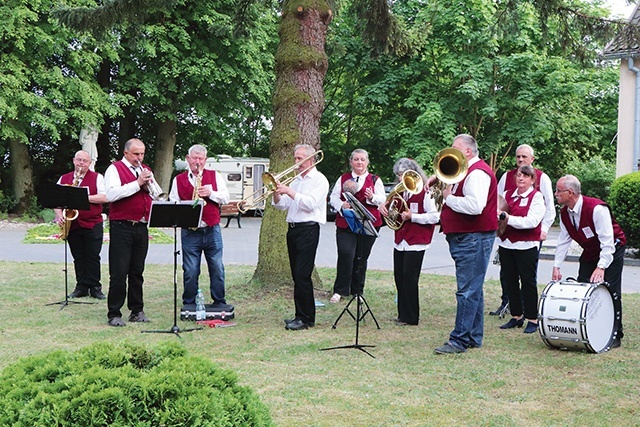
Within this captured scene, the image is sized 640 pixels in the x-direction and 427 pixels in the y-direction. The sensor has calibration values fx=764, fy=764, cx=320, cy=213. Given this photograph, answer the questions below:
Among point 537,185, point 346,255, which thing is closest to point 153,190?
point 346,255

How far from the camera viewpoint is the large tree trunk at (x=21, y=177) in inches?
1075

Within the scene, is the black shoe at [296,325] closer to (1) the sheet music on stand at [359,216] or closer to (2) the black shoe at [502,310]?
(1) the sheet music on stand at [359,216]

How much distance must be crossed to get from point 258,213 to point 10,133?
11.8 meters

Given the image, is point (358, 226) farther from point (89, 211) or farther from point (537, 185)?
point (89, 211)

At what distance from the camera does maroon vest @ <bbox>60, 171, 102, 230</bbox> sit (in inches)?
392

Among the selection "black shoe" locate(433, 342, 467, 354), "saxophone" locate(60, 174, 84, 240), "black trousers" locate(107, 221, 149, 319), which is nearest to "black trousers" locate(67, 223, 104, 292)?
"saxophone" locate(60, 174, 84, 240)

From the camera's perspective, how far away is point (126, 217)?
8117mm

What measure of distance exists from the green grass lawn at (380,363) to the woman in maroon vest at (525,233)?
41cm

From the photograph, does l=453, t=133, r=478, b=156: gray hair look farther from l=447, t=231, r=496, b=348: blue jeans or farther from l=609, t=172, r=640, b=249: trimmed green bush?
l=609, t=172, r=640, b=249: trimmed green bush

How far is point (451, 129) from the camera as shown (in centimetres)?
3000

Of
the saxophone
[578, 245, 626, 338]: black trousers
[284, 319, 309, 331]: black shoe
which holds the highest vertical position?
the saxophone

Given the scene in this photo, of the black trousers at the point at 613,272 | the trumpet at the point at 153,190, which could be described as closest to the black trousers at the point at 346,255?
the trumpet at the point at 153,190

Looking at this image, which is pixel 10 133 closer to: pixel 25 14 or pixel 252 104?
pixel 25 14

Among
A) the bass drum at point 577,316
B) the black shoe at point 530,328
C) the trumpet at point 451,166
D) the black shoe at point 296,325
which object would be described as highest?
the trumpet at point 451,166
